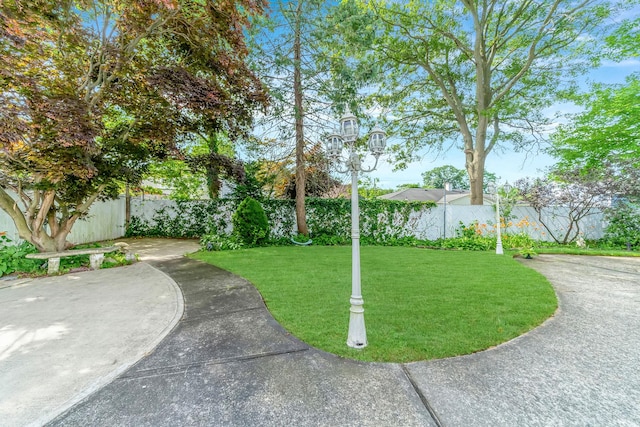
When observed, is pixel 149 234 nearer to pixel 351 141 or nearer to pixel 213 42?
pixel 213 42

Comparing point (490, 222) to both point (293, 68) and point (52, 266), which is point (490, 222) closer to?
point (293, 68)

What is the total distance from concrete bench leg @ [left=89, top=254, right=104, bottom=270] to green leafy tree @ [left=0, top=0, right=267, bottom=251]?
3.12ft

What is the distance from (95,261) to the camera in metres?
6.03

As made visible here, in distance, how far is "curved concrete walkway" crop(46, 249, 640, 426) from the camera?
1.82m

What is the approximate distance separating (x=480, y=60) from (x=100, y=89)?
12684mm

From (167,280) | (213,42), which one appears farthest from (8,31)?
(167,280)

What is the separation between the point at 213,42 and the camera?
5.72 m

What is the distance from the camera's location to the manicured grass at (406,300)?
2785mm

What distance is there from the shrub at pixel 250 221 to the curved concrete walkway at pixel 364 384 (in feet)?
18.2

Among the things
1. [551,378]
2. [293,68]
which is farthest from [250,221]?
[551,378]

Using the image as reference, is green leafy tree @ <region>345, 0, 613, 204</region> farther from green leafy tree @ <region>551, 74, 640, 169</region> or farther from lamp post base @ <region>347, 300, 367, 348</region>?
lamp post base @ <region>347, 300, 367, 348</region>

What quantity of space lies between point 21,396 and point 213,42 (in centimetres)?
633

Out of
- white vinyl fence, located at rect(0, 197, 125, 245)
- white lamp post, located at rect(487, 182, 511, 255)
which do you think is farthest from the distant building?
white vinyl fence, located at rect(0, 197, 125, 245)

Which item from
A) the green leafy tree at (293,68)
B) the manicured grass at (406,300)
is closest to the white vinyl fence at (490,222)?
the green leafy tree at (293,68)
